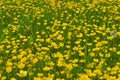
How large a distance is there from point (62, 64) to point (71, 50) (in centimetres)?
112

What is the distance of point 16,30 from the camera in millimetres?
6875

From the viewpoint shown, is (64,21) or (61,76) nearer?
(61,76)

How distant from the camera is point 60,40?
613 cm

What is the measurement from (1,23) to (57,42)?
6.45 ft

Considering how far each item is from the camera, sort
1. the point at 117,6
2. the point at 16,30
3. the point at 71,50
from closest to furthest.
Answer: the point at 71,50
the point at 16,30
the point at 117,6

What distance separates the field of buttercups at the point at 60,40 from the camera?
469 cm

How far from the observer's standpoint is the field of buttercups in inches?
185

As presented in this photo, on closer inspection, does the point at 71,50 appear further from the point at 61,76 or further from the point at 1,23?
the point at 1,23

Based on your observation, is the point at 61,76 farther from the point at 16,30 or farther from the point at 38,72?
the point at 16,30

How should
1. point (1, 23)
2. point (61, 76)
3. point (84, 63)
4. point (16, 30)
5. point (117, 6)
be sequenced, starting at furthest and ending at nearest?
point (117, 6) → point (1, 23) → point (16, 30) → point (84, 63) → point (61, 76)

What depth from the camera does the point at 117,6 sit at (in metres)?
8.81

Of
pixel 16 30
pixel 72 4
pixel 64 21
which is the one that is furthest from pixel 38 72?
A: pixel 72 4

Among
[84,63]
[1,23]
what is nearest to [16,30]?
[1,23]

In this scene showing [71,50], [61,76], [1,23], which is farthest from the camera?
[1,23]
